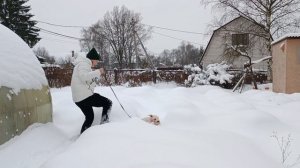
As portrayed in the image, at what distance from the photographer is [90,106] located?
6461mm

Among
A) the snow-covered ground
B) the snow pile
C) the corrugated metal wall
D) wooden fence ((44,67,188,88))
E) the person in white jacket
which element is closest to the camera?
the snow-covered ground

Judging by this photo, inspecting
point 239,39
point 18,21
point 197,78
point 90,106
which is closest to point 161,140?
point 90,106

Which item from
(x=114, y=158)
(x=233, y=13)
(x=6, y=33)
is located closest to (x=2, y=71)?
(x=6, y=33)

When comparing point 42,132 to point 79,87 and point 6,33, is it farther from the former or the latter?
point 6,33

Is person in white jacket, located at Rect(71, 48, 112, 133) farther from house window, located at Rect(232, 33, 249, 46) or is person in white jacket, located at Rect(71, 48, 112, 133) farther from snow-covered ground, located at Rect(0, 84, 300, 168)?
house window, located at Rect(232, 33, 249, 46)

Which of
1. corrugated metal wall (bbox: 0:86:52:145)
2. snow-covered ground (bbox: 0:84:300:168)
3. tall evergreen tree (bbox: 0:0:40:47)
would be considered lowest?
snow-covered ground (bbox: 0:84:300:168)

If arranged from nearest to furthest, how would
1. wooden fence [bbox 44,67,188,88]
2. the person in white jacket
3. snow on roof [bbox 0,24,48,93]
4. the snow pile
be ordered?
snow on roof [bbox 0,24,48,93] → the person in white jacket → the snow pile → wooden fence [bbox 44,67,188,88]

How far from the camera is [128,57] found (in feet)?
194

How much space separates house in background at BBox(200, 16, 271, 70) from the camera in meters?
26.6

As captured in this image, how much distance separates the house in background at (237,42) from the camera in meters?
26.6

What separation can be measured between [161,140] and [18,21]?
3174 cm

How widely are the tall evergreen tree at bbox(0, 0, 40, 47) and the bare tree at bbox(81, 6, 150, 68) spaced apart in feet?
A: 80.7

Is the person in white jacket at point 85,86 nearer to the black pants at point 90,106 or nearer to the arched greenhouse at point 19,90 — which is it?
the black pants at point 90,106

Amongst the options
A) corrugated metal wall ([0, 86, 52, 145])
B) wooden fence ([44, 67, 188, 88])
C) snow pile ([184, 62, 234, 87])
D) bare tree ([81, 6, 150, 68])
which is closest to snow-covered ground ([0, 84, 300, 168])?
corrugated metal wall ([0, 86, 52, 145])
